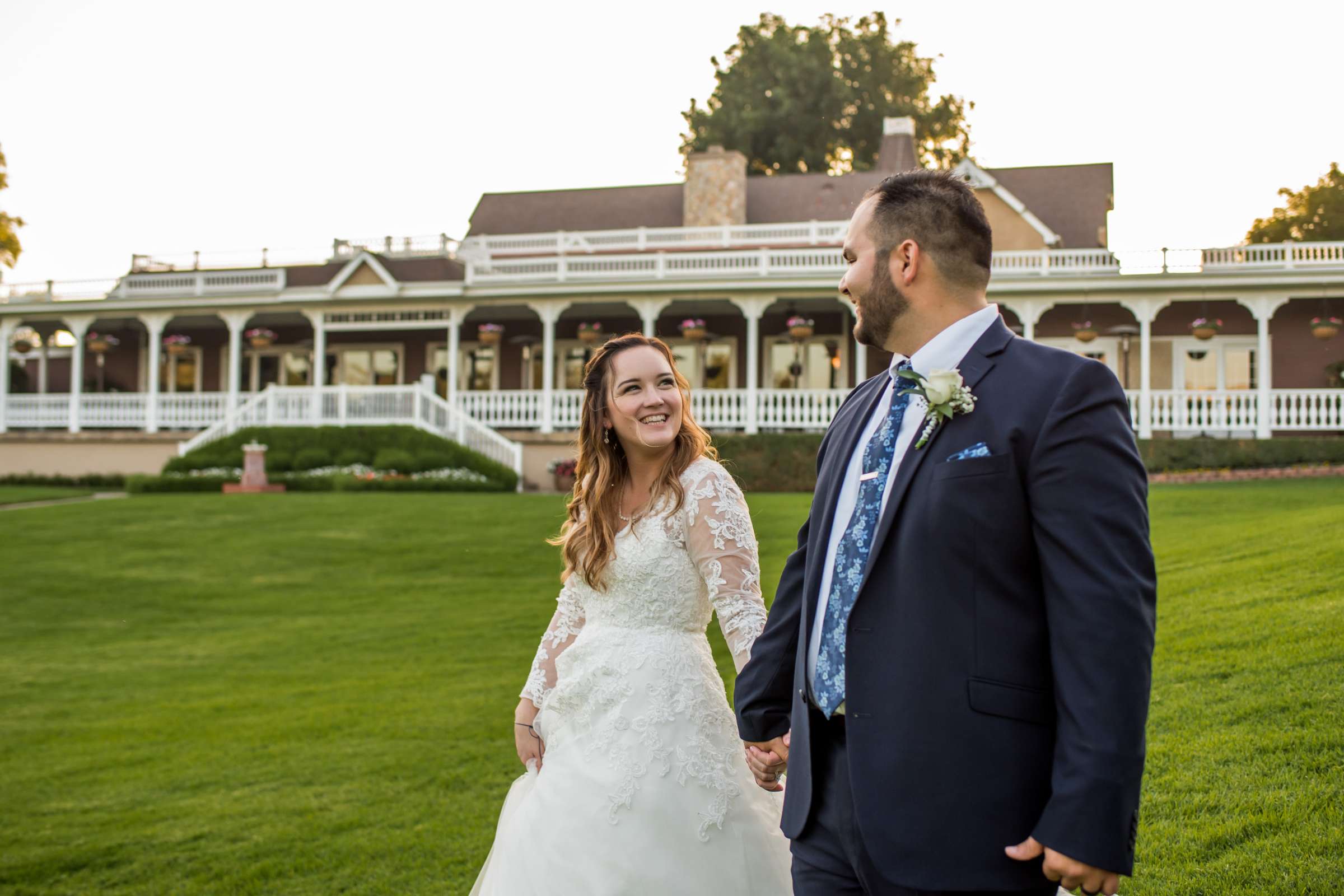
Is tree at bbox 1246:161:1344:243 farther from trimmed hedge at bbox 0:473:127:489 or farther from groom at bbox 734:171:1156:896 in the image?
groom at bbox 734:171:1156:896

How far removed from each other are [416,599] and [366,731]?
15.6ft

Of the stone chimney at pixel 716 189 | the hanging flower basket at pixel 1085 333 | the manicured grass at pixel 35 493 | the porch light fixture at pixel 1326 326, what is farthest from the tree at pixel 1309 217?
the manicured grass at pixel 35 493

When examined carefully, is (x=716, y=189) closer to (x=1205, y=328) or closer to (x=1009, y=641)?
(x=1205, y=328)

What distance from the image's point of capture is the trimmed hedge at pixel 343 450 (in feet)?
78.8

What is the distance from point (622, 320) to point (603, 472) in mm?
26148

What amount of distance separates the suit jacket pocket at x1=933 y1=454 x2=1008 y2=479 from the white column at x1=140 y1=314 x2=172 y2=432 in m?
29.6

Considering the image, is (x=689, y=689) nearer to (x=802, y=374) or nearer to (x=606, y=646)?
(x=606, y=646)

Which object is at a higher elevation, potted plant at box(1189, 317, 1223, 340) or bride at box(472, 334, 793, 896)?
potted plant at box(1189, 317, 1223, 340)

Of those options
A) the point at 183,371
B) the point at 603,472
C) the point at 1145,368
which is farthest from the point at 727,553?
the point at 183,371

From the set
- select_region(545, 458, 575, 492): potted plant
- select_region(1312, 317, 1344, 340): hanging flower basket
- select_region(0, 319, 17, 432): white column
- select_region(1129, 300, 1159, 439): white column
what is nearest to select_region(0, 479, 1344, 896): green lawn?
select_region(1129, 300, 1159, 439): white column

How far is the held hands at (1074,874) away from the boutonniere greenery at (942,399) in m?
0.80

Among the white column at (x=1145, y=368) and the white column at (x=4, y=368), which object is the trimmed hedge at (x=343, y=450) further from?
the white column at (x=1145, y=368)

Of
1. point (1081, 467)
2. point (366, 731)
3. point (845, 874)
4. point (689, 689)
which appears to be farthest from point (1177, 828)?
point (366, 731)

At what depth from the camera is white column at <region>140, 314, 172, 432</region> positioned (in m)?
28.8
